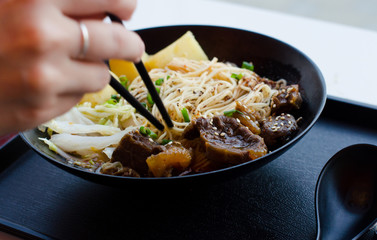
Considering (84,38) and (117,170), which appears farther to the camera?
(117,170)

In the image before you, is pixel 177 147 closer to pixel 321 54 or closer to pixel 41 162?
pixel 41 162

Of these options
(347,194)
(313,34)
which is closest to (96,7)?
(347,194)

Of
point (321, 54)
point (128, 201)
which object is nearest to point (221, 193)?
point (128, 201)

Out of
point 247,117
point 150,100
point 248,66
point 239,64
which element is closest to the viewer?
point 247,117

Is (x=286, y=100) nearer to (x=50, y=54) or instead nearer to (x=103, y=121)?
(x=103, y=121)

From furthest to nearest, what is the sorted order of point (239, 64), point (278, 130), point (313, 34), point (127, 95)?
point (313, 34), point (239, 64), point (278, 130), point (127, 95)

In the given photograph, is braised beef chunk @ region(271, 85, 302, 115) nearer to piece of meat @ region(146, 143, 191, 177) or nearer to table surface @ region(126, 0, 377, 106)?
piece of meat @ region(146, 143, 191, 177)
